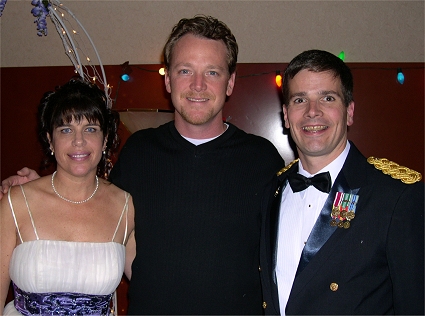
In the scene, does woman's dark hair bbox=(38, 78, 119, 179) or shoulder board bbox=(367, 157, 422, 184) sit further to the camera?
woman's dark hair bbox=(38, 78, 119, 179)

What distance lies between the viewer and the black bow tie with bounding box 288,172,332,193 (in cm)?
165

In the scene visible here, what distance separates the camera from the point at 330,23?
12.0ft

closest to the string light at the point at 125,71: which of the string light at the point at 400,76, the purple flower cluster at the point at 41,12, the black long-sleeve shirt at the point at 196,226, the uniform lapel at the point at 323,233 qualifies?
the purple flower cluster at the point at 41,12

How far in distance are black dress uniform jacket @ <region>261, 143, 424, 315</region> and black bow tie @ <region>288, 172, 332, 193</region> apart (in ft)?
0.28

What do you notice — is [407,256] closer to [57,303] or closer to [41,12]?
[57,303]

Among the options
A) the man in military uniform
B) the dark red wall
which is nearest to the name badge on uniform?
the man in military uniform

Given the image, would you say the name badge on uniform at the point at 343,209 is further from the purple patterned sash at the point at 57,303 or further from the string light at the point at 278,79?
the string light at the point at 278,79

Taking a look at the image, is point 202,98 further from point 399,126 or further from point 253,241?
point 399,126

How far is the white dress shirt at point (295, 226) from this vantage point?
1647 millimetres

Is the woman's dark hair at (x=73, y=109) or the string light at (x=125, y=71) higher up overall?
the string light at (x=125, y=71)

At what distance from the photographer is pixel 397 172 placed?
5.12 ft

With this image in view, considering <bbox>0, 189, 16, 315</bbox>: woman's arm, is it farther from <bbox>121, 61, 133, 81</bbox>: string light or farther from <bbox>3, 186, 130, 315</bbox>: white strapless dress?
<bbox>121, 61, 133, 81</bbox>: string light

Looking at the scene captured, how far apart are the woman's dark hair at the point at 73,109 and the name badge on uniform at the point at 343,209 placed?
116 cm

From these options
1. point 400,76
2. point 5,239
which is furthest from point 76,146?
point 400,76
